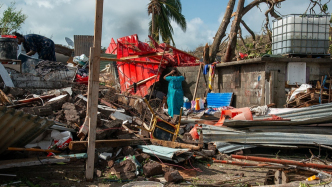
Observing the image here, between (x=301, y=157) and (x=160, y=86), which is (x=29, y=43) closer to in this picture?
(x=160, y=86)

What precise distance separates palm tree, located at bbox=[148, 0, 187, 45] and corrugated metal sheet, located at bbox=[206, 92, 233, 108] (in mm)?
11180

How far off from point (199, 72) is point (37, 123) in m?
8.23

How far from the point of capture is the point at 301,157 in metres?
6.46

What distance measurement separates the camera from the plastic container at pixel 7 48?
9641mm

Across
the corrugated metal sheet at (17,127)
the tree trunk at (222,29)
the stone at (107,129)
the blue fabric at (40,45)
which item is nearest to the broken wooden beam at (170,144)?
the stone at (107,129)

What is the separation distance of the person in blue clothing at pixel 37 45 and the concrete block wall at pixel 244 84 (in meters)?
6.61

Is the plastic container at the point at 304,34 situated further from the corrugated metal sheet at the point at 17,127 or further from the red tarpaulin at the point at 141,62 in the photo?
the corrugated metal sheet at the point at 17,127

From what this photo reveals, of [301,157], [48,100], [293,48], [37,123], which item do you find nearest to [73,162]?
[37,123]

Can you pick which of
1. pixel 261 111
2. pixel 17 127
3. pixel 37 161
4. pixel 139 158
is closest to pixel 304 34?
pixel 261 111

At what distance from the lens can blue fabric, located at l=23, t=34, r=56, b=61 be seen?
36.0 feet

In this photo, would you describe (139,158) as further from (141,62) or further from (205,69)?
(141,62)

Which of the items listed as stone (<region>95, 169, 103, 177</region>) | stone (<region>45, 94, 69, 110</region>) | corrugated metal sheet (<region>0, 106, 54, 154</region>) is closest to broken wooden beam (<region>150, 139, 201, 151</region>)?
stone (<region>95, 169, 103, 177</region>)

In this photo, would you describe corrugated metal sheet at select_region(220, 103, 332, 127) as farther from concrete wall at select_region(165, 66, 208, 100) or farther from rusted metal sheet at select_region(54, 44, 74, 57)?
rusted metal sheet at select_region(54, 44, 74, 57)

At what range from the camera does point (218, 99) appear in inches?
427
